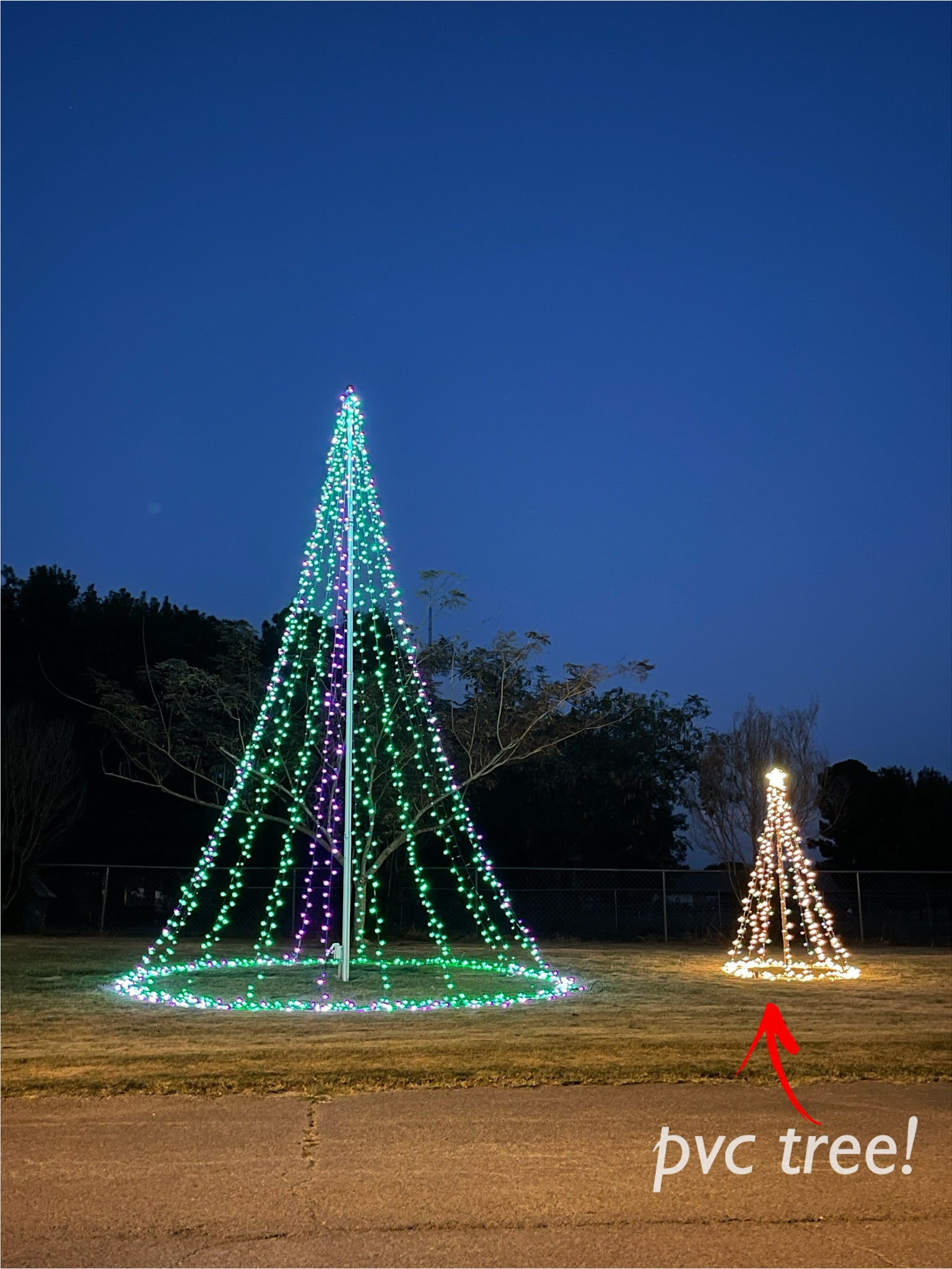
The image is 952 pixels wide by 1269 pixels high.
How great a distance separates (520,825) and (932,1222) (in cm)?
2643

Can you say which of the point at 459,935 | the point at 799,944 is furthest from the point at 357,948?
the point at 799,944

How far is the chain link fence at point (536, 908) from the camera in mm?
22516

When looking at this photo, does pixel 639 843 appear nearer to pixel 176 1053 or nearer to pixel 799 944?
pixel 799 944

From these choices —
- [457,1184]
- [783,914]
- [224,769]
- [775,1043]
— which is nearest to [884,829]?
[783,914]

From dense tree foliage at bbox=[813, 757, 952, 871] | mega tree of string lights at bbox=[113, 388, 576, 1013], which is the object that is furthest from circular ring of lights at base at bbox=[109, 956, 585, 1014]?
dense tree foliage at bbox=[813, 757, 952, 871]

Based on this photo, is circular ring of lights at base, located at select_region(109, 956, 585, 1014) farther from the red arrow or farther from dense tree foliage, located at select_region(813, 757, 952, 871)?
dense tree foliage, located at select_region(813, 757, 952, 871)

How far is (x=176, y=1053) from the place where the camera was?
7645mm

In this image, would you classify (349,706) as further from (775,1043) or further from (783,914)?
(783,914)

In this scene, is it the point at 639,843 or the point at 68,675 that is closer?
the point at 68,675

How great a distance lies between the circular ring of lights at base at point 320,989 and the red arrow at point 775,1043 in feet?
9.08

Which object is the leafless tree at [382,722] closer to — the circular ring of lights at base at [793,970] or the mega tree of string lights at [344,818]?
the mega tree of string lights at [344,818]

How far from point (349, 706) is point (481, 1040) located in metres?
4.45

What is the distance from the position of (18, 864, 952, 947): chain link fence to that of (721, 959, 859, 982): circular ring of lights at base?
5.25 metres

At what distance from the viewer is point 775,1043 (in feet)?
25.8
